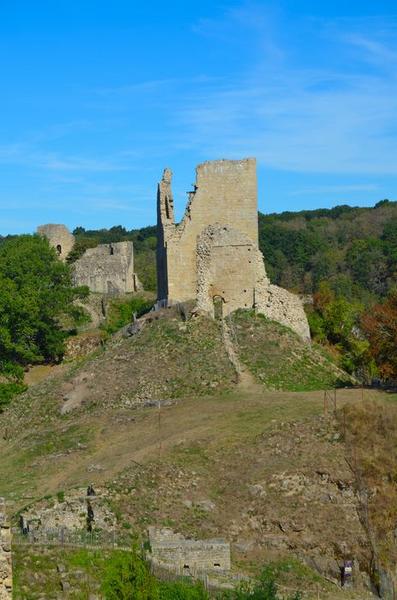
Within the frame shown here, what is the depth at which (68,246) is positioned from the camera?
66.1 m

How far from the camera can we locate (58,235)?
215 feet

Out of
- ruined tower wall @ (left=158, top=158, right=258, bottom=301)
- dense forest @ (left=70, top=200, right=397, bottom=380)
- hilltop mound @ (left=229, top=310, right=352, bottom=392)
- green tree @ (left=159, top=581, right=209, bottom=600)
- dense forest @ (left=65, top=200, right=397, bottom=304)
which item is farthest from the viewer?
dense forest @ (left=65, top=200, right=397, bottom=304)

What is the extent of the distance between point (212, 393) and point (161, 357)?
2.89 m

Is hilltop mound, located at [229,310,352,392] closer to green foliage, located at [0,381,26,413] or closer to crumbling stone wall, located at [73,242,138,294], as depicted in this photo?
green foliage, located at [0,381,26,413]

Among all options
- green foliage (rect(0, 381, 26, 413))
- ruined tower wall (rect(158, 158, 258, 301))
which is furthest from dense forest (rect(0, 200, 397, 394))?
ruined tower wall (rect(158, 158, 258, 301))

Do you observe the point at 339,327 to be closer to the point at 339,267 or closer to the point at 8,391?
the point at 8,391

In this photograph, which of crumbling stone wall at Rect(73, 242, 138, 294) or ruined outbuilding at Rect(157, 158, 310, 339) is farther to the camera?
crumbling stone wall at Rect(73, 242, 138, 294)

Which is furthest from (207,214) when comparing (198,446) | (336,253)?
(336,253)

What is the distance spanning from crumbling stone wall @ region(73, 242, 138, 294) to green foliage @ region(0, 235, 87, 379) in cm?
730

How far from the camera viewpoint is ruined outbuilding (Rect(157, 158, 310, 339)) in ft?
130

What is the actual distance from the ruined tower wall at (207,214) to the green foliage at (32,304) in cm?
942

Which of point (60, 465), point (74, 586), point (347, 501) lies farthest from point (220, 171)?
point (74, 586)

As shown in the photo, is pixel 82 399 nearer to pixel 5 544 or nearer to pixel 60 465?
pixel 60 465

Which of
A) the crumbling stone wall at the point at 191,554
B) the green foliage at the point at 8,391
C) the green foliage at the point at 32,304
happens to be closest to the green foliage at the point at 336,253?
the green foliage at the point at 32,304
